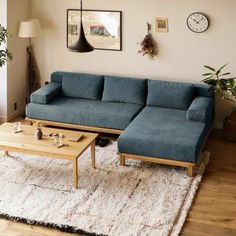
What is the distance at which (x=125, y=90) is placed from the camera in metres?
6.56

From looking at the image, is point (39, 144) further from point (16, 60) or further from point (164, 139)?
point (16, 60)

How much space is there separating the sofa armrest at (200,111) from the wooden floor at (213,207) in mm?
457

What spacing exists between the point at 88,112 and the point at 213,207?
225 centimetres

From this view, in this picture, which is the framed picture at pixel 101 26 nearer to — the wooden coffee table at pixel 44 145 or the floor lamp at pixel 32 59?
the floor lamp at pixel 32 59

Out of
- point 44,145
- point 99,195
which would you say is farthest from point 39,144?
point 99,195

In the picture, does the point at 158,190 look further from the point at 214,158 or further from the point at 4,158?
the point at 4,158

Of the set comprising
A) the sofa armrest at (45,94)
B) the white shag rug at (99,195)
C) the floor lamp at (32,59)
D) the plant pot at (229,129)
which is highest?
the floor lamp at (32,59)

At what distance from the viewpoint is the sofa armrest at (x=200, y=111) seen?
579 cm

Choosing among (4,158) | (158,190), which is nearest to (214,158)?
(158,190)

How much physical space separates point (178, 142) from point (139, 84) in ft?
5.06

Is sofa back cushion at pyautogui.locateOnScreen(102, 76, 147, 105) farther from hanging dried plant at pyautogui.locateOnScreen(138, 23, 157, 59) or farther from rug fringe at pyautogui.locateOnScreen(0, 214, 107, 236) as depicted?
rug fringe at pyautogui.locateOnScreen(0, 214, 107, 236)

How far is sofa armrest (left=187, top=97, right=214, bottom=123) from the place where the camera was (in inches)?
228

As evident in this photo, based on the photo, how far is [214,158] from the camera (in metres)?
5.76

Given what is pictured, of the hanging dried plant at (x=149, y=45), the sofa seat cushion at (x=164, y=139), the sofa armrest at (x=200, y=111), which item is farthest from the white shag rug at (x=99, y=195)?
the hanging dried plant at (x=149, y=45)
